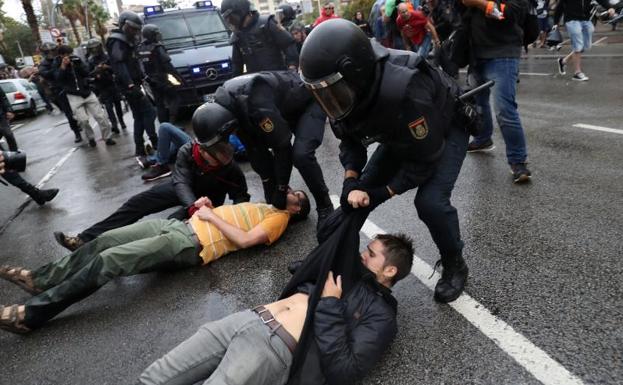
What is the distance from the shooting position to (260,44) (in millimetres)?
5828

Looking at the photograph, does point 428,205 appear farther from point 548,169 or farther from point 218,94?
point 548,169

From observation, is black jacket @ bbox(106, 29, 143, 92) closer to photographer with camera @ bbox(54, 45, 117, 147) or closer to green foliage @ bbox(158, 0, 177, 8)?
photographer with camera @ bbox(54, 45, 117, 147)

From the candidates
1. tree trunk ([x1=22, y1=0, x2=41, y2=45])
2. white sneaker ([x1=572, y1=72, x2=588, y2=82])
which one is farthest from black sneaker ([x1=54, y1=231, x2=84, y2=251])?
tree trunk ([x1=22, y1=0, x2=41, y2=45])

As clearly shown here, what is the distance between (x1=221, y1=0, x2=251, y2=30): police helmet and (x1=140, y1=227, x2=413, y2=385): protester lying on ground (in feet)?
12.7

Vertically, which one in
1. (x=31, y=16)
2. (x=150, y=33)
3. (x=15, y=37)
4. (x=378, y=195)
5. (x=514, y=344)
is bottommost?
(x=514, y=344)

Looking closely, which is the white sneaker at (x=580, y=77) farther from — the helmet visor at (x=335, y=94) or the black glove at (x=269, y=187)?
the helmet visor at (x=335, y=94)

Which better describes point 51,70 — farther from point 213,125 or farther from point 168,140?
point 213,125

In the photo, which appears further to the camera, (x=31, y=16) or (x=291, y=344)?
(x=31, y=16)

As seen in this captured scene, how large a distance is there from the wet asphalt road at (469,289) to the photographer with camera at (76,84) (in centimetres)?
395

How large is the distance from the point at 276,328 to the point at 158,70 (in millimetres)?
5795

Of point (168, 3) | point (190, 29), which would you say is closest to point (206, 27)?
point (190, 29)

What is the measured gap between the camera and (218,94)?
3.43 metres

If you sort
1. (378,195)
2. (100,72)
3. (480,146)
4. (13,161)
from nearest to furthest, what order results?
(378,195) → (13,161) → (480,146) → (100,72)

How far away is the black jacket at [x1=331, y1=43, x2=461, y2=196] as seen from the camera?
6.53 ft
